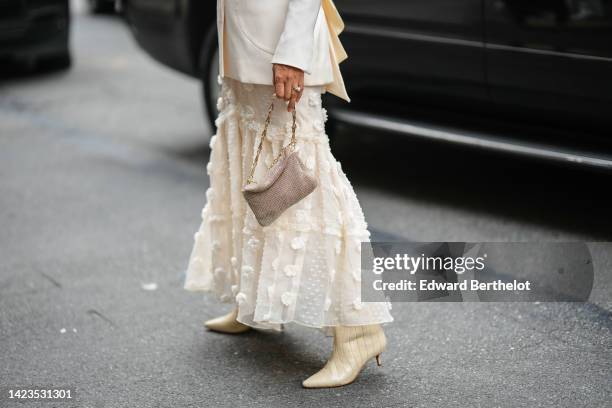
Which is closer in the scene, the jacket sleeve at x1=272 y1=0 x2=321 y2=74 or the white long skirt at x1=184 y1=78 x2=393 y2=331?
the jacket sleeve at x1=272 y1=0 x2=321 y2=74

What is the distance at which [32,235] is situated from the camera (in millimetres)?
4875

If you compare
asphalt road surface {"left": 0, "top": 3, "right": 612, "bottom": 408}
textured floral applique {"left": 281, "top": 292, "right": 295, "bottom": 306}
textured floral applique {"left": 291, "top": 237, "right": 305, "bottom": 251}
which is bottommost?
asphalt road surface {"left": 0, "top": 3, "right": 612, "bottom": 408}

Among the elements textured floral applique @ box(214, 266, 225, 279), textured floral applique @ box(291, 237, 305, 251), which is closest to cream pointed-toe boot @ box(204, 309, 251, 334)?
textured floral applique @ box(214, 266, 225, 279)

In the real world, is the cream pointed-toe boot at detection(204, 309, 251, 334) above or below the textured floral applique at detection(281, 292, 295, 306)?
below

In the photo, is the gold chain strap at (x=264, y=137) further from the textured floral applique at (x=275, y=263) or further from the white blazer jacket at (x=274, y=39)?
the textured floral applique at (x=275, y=263)

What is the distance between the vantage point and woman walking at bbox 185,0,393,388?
301 cm

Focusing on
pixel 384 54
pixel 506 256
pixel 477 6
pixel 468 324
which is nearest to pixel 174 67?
pixel 384 54

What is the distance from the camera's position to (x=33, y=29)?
29.5ft

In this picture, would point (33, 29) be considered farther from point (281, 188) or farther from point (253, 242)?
point (281, 188)

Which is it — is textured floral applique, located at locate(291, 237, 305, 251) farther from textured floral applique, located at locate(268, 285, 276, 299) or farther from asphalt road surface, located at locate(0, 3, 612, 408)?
asphalt road surface, located at locate(0, 3, 612, 408)

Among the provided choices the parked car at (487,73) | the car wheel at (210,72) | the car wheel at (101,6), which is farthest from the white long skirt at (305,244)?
the car wheel at (101,6)

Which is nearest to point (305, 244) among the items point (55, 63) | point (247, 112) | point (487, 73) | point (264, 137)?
point (264, 137)

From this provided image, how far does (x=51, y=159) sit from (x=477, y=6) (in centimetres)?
324

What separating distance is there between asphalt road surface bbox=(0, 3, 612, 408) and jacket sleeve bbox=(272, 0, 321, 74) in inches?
45.0
